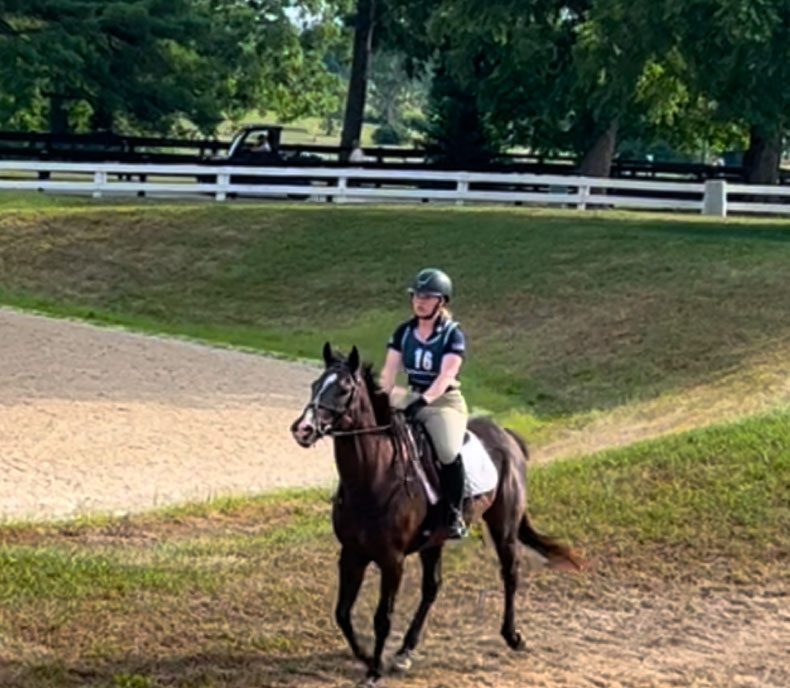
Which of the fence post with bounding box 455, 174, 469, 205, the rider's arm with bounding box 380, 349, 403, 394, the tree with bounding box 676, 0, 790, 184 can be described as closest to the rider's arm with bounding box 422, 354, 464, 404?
the rider's arm with bounding box 380, 349, 403, 394

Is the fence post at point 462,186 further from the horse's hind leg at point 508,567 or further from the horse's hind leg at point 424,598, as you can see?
the horse's hind leg at point 424,598

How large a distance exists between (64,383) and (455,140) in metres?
28.7

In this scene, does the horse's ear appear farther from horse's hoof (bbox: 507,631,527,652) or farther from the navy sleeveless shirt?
horse's hoof (bbox: 507,631,527,652)

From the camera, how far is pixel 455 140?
4859 cm

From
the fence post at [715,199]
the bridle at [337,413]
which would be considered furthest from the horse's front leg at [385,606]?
the fence post at [715,199]

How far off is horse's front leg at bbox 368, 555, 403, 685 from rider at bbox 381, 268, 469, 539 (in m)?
0.55

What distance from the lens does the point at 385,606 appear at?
8062 millimetres

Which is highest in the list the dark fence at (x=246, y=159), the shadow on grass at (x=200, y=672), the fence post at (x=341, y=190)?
the dark fence at (x=246, y=159)

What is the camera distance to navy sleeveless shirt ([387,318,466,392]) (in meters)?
8.27

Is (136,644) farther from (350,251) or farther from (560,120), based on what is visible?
(560,120)

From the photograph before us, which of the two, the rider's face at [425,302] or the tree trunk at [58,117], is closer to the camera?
the rider's face at [425,302]

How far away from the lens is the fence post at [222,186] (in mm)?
37438

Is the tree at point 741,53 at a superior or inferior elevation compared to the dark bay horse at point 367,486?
superior

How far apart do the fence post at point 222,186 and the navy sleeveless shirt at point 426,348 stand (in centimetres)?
2956
